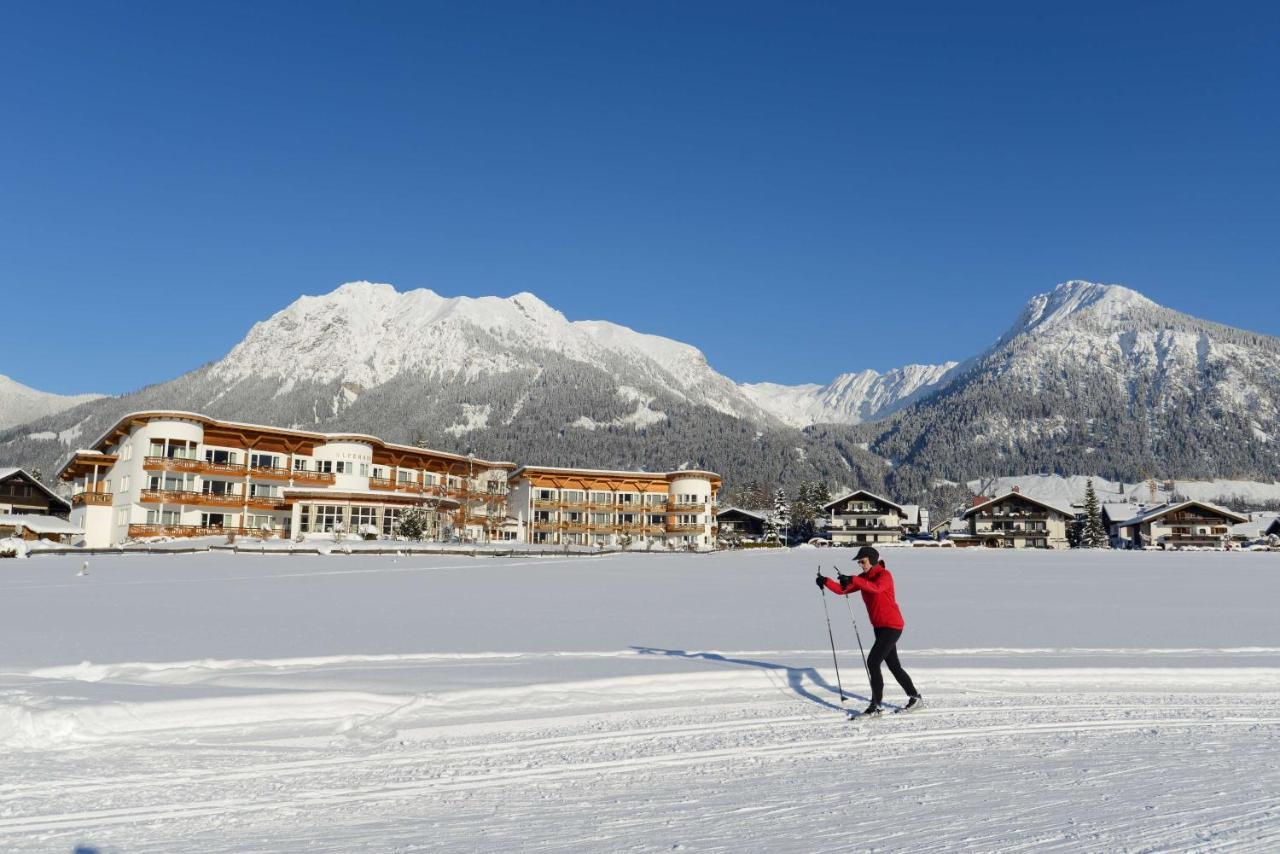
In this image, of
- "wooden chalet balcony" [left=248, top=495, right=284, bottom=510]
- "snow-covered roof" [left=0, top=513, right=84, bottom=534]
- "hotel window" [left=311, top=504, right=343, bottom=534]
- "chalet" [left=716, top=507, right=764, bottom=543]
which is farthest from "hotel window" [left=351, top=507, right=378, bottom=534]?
"chalet" [left=716, top=507, right=764, bottom=543]

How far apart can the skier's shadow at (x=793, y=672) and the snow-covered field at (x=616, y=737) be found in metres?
0.05

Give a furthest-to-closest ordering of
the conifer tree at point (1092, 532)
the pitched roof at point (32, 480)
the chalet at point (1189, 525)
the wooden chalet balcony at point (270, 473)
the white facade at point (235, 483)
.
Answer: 1. the conifer tree at point (1092, 532)
2. the chalet at point (1189, 525)
3. the pitched roof at point (32, 480)
4. the wooden chalet balcony at point (270, 473)
5. the white facade at point (235, 483)

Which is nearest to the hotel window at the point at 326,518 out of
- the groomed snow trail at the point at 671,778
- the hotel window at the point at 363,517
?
the hotel window at the point at 363,517

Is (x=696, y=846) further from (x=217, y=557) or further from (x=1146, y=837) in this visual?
(x=217, y=557)

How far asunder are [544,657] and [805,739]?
4.89 m

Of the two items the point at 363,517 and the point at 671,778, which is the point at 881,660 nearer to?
the point at 671,778

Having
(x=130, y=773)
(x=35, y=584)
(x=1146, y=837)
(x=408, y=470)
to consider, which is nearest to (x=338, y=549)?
(x=408, y=470)

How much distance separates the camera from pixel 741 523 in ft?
397

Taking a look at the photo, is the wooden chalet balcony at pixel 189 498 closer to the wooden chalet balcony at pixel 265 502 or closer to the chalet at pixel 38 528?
the wooden chalet balcony at pixel 265 502

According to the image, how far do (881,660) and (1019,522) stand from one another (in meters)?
116

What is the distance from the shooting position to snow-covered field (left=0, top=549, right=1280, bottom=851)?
5363 mm

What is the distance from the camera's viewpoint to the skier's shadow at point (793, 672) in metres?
9.73

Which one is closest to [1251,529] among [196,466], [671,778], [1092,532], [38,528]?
[1092,532]

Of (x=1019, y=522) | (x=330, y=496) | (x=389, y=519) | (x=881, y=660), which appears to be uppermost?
(x=330, y=496)
